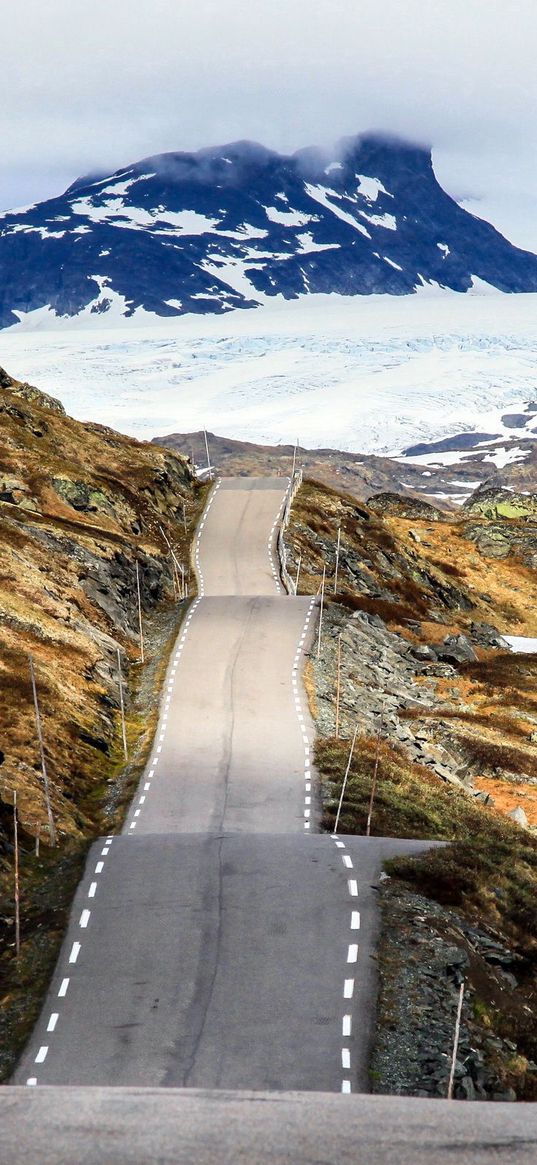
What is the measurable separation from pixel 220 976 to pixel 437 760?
1111 inches

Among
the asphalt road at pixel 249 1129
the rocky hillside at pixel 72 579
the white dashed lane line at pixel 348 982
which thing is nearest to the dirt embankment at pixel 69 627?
the rocky hillside at pixel 72 579

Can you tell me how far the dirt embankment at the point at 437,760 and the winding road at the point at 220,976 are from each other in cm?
107

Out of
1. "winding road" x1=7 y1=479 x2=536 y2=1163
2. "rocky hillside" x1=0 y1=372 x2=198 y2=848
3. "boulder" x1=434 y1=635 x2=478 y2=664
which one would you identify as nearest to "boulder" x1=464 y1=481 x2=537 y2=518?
"rocky hillside" x1=0 y1=372 x2=198 y2=848

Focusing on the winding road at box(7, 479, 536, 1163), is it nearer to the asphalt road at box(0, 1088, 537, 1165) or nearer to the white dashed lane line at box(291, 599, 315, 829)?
the asphalt road at box(0, 1088, 537, 1165)

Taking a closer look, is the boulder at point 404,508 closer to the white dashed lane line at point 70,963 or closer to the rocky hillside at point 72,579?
the rocky hillside at point 72,579

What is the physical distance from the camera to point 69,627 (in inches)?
2477

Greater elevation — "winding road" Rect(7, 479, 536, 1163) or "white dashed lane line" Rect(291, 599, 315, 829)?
"winding road" Rect(7, 479, 536, 1163)

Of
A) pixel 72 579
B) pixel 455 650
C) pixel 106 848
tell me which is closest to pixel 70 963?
pixel 106 848

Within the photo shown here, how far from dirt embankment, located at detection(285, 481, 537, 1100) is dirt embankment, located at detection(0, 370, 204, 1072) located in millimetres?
8161

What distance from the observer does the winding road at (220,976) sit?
1609 cm

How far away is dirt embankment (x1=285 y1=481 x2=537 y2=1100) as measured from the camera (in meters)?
25.4

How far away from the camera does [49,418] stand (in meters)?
112

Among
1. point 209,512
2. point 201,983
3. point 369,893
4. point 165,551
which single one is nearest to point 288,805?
point 369,893

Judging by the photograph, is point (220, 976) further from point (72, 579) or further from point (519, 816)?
point (72, 579)
